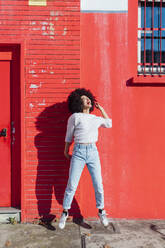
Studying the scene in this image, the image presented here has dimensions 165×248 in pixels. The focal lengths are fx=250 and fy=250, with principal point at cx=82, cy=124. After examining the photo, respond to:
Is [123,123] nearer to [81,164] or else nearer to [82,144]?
[82,144]

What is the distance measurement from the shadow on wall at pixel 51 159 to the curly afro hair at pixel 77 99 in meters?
0.25

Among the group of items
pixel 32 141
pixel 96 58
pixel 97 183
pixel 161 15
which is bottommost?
pixel 97 183

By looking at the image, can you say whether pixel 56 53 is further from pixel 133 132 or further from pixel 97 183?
pixel 97 183

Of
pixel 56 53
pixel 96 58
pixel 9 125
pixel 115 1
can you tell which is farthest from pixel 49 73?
pixel 115 1

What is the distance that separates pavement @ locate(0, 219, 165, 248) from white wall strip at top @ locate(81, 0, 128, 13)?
3.19 metres

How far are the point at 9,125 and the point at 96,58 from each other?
5.54 feet

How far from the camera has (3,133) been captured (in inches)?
151

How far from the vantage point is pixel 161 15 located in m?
3.92

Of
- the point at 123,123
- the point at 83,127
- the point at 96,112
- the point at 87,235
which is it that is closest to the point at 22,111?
the point at 83,127

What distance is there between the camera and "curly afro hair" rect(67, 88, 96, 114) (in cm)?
347

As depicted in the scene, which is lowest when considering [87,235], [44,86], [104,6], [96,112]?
[87,235]

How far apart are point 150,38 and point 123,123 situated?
1457mm

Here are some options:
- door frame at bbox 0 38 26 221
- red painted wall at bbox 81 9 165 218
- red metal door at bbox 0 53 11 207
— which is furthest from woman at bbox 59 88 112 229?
red metal door at bbox 0 53 11 207

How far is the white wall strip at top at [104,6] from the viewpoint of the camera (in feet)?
12.3
